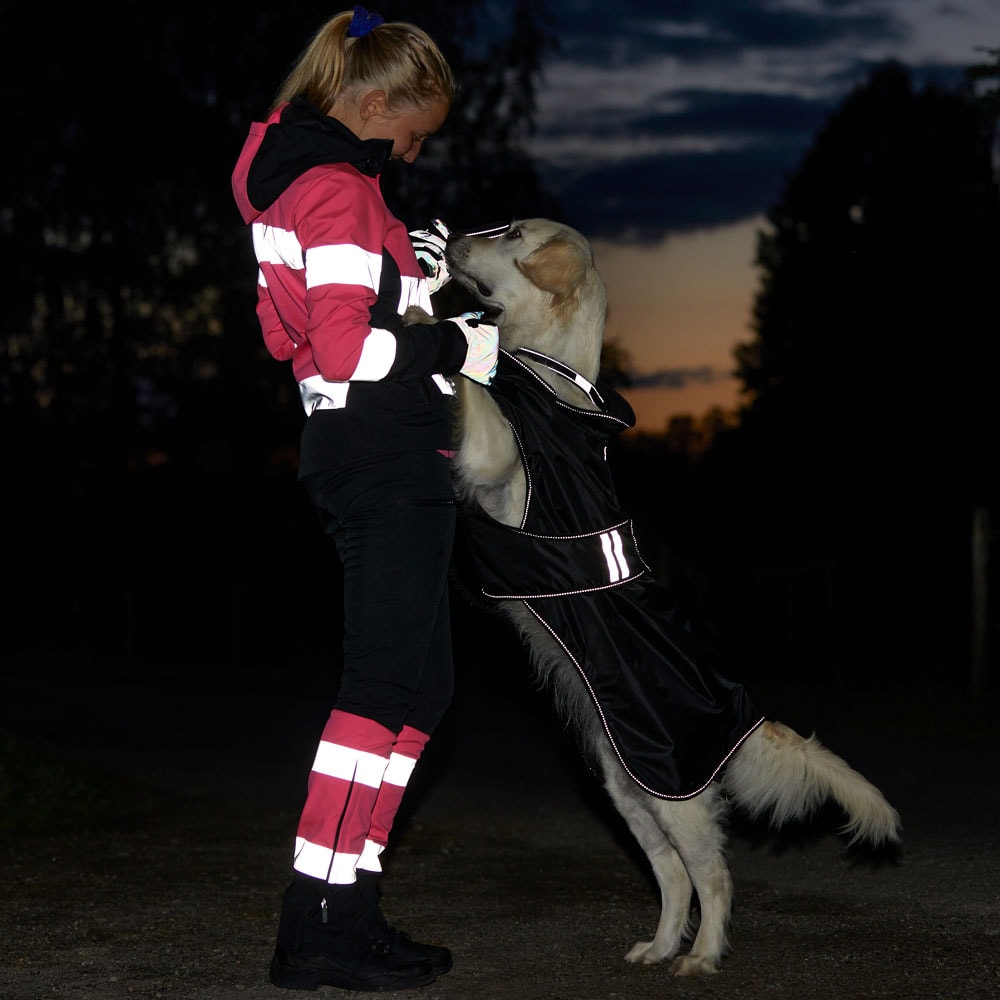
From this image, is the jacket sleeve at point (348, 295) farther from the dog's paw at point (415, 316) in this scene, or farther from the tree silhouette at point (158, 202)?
the tree silhouette at point (158, 202)

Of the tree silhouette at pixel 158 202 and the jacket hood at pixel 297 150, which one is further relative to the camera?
the tree silhouette at pixel 158 202

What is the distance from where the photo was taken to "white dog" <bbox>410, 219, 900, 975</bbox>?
3.60 m

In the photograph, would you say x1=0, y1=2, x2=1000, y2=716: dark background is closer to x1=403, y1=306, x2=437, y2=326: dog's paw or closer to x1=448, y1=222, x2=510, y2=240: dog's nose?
x1=448, y1=222, x2=510, y2=240: dog's nose

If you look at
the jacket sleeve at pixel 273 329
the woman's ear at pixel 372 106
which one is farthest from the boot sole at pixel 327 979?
the woman's ear at pixel 372 106

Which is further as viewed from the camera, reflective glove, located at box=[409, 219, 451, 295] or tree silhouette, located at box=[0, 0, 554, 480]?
tree silhouette, located at box=[0, 0, 554, 480]

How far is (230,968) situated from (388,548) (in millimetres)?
1281

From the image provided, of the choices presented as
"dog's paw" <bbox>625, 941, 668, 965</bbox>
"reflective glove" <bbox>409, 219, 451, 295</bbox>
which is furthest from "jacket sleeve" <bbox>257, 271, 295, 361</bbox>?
"dog's paw" <bbox>625, 941, 668, 965</bbox>

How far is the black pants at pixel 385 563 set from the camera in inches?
130

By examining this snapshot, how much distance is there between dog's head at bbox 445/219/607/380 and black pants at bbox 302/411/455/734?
826mm

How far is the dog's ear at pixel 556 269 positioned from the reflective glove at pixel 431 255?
31cm

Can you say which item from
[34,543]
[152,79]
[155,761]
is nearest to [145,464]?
[34,543]

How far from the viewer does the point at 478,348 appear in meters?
3.32

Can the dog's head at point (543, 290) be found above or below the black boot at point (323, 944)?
above

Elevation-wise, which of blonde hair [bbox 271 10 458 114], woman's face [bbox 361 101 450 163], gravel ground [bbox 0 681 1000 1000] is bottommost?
gravel ground [bbox 0 681 1000 1000]
